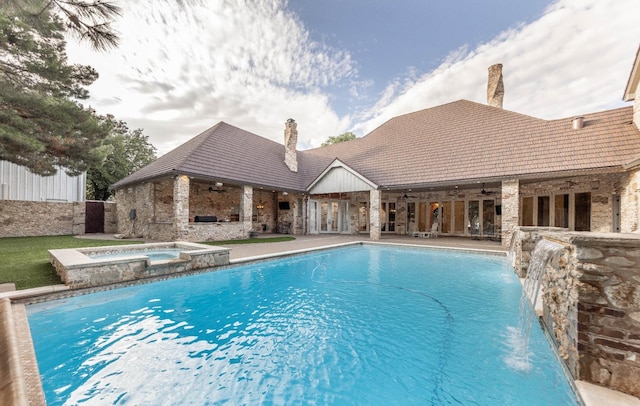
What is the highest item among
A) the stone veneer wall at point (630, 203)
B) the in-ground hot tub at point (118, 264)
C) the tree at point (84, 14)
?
the tree at point (84, 14)

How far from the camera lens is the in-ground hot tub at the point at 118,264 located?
5035 millimetres

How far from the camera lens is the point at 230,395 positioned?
A: 97.3 inches

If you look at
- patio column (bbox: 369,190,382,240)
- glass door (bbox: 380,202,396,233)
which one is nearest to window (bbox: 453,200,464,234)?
glass door (bbox: 380,202,396,233)

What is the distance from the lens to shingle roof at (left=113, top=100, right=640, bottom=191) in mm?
10141

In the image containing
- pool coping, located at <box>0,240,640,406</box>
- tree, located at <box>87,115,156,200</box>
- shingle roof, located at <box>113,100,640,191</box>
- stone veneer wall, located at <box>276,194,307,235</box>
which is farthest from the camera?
tree, located at <box>87,115,156,200</box>

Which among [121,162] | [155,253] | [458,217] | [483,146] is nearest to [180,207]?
[155,253]

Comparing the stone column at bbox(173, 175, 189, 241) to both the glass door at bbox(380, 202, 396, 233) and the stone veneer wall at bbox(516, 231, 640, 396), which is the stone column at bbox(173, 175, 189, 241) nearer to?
the glass door at bbox(380, 202, 396, 233)

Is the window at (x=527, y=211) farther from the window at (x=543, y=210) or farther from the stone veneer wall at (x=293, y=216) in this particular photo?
the stone veneer wall at (x=293, y=216)

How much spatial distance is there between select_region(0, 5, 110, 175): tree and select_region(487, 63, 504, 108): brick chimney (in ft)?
60.1

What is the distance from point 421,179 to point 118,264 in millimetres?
12510

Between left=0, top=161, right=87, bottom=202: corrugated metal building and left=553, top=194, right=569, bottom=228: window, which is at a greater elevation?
left=0, top=161, right=87, bottom=202: corrugated metal building

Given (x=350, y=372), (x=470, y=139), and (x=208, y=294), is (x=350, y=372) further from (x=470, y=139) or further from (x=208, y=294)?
(x=470, y=139)

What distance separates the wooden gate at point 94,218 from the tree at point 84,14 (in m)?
17.0

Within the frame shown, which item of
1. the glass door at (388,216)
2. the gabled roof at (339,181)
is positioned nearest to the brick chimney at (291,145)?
the gabled roof at (339,181)
